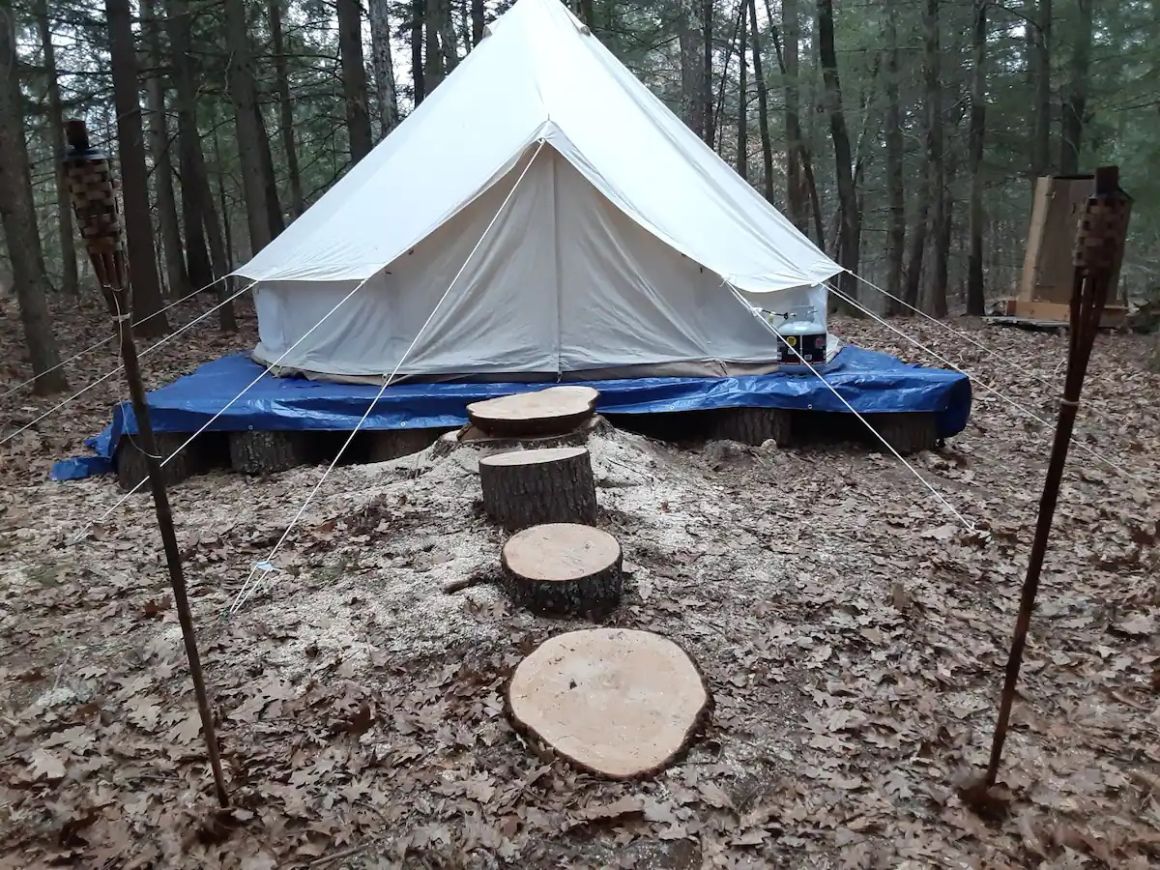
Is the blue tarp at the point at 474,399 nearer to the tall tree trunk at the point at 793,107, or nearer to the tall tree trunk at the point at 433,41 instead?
the tall tree trunk at the point at 433,41

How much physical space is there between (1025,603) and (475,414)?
3202 millimetres

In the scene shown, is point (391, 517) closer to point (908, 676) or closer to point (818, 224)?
point (908, 676)

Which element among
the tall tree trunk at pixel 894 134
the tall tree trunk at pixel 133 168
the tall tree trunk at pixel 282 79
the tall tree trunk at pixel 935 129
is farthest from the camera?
the tall tree trunk at pixel 894 134

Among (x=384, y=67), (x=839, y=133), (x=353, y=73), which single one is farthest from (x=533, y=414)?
(x=839, y=133)

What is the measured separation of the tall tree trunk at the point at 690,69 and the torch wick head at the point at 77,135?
14435 mm

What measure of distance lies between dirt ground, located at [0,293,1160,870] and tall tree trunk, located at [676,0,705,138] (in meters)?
11.9

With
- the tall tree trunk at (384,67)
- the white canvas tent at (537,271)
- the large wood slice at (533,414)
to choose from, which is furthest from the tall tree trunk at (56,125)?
the large wood slice at (533,414)

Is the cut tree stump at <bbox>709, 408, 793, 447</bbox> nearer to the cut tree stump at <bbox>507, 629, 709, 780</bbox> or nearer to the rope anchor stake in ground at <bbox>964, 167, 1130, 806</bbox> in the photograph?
the cut tree stump at <bbox>507, 629, 709, 780</bbox>

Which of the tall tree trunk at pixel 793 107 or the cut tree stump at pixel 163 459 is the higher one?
the tall tree trunk at pixel 793 107

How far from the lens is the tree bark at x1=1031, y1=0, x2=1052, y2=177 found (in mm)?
11586

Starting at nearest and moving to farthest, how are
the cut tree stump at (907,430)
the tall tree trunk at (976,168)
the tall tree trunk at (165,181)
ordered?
the cut tree stump at (907,430)
the tall tree trunk at (976,168)
the tall tree trunk at (165,181)

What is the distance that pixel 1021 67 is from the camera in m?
13.9

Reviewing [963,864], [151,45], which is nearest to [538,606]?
[963,864]

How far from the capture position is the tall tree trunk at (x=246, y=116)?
905 cm
